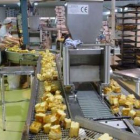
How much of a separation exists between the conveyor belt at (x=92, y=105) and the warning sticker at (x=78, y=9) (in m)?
0.77

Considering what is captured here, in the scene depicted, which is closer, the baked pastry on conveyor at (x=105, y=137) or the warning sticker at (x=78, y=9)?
the baked pastry on conveyor at (x=105, y=137)

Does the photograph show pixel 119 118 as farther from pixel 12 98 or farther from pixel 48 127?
pixel 12 98

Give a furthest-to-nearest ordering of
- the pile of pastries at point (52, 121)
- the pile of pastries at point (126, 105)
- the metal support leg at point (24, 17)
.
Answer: the metal support leg at point (24, 17)
the pile of pastries at point (126, 105)
the pile of pastries at point (52, 121)

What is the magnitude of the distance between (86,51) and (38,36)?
17.4 feet

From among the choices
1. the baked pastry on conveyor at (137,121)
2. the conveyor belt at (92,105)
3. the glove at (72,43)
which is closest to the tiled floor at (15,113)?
the conveyor belt at (92,105)

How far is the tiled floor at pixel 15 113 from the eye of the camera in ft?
10.8

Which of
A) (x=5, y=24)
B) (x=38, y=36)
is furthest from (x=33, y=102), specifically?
(x=38, y=36)

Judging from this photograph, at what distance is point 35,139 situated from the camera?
142cm

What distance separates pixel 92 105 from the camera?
1.96m

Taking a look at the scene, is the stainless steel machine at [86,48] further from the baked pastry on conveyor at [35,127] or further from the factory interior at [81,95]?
the baked pastry on conveyor at [35,127]

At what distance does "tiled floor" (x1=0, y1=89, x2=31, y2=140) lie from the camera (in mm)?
3301

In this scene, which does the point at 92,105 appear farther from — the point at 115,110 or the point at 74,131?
the point at 74,131

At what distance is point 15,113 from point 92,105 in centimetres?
241

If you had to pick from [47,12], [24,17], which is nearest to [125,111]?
[24,17]
